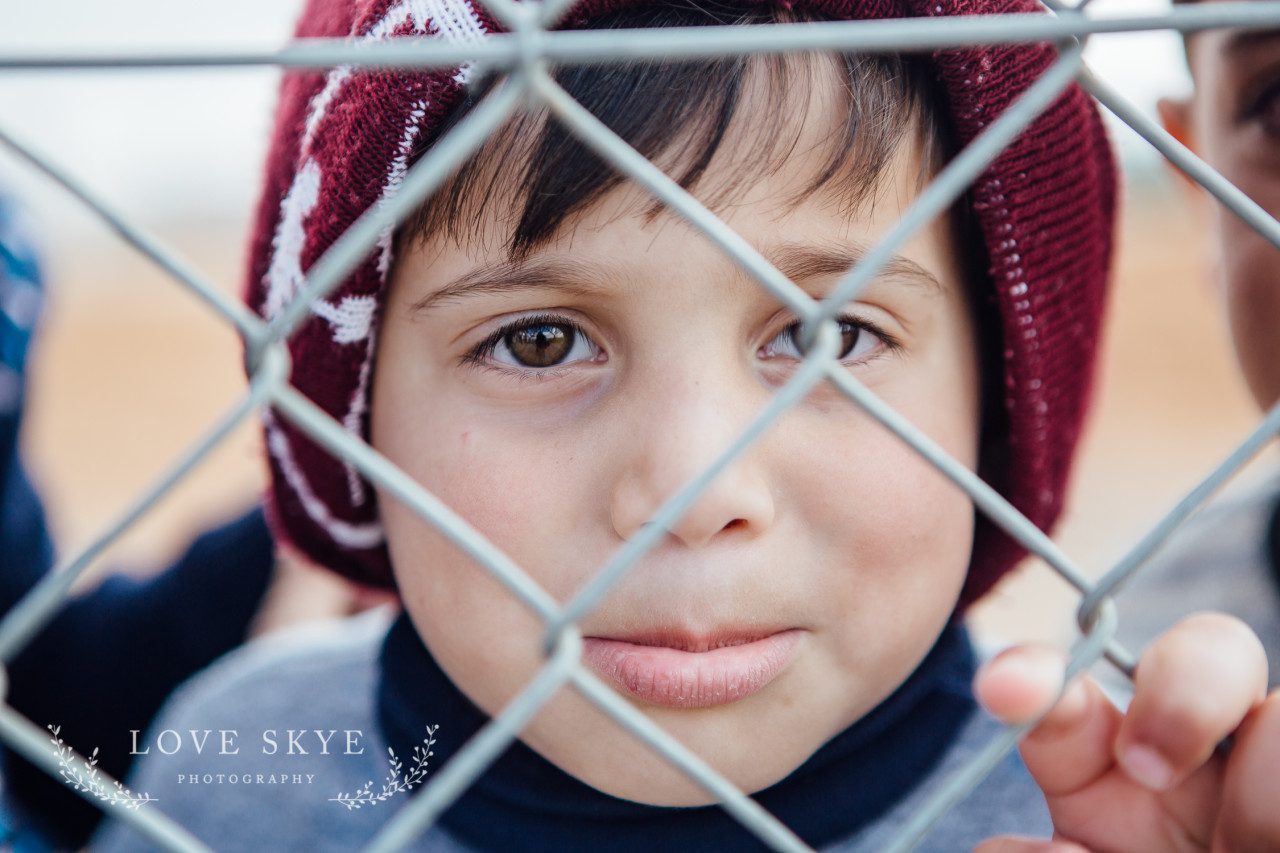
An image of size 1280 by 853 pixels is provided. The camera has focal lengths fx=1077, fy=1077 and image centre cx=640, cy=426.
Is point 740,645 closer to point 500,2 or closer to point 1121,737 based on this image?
point 1121,737

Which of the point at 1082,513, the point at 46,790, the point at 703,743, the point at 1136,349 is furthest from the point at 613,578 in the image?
the point at 1136,349

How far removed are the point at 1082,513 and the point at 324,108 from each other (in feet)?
12.3

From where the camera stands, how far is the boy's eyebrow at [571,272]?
2.39ft

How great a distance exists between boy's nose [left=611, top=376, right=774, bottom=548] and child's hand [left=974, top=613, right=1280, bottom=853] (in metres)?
0.20

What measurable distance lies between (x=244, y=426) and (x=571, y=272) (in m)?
1.49

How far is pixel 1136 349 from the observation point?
25.2 ft

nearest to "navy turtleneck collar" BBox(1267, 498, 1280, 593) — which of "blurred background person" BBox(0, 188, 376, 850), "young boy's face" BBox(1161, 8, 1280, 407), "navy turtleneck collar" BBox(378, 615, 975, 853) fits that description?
"young boy's face" BBox(1161, 8, 1280, 407)

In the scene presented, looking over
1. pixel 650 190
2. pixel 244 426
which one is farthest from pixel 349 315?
pixel 244 426

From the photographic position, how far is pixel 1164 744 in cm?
57

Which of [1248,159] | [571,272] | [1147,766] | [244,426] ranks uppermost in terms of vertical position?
[244,426]

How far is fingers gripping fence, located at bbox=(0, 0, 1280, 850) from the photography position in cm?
44

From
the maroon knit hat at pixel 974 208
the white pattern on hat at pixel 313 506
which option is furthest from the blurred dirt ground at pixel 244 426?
the maroon knit hat at pixel 974 208

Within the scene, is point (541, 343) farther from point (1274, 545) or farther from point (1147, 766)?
point (1274, 545)

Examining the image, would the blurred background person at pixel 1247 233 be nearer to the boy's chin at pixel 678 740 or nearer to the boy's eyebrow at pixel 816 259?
the boy's eyebrow at pixel 816 259
